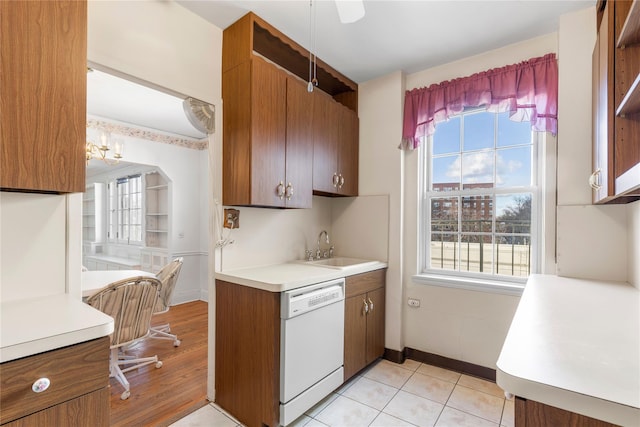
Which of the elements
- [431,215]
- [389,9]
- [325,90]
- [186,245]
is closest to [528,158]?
[431,215]

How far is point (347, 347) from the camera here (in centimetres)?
225

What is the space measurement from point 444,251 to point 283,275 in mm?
1533

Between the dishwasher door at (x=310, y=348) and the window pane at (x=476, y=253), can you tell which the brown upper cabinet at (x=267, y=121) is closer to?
the dishwasher door at (x=310, y=348)

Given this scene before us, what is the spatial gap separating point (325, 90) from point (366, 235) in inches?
58.1

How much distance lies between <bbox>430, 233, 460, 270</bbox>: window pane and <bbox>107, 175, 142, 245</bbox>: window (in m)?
4.65

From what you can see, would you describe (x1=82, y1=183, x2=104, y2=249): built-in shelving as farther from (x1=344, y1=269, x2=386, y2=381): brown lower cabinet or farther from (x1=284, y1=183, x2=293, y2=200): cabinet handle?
(x1=344, y1=269, x2=386, y2=381): brown lower cabinet

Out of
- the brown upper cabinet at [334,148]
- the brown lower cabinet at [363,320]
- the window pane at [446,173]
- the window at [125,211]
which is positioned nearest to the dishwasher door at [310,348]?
the brown lower cabinet at [363,320]

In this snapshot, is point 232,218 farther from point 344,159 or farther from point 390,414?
point 390,414

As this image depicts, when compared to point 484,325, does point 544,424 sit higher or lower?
higher

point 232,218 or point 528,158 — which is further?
point 528,158

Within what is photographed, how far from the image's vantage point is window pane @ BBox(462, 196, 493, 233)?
99.2 inches

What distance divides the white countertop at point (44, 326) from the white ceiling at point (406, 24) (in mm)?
1765

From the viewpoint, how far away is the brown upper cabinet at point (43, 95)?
1034 millimetres

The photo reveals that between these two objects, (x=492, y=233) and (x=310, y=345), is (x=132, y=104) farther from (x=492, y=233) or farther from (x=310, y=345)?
(x=492, y=233)
